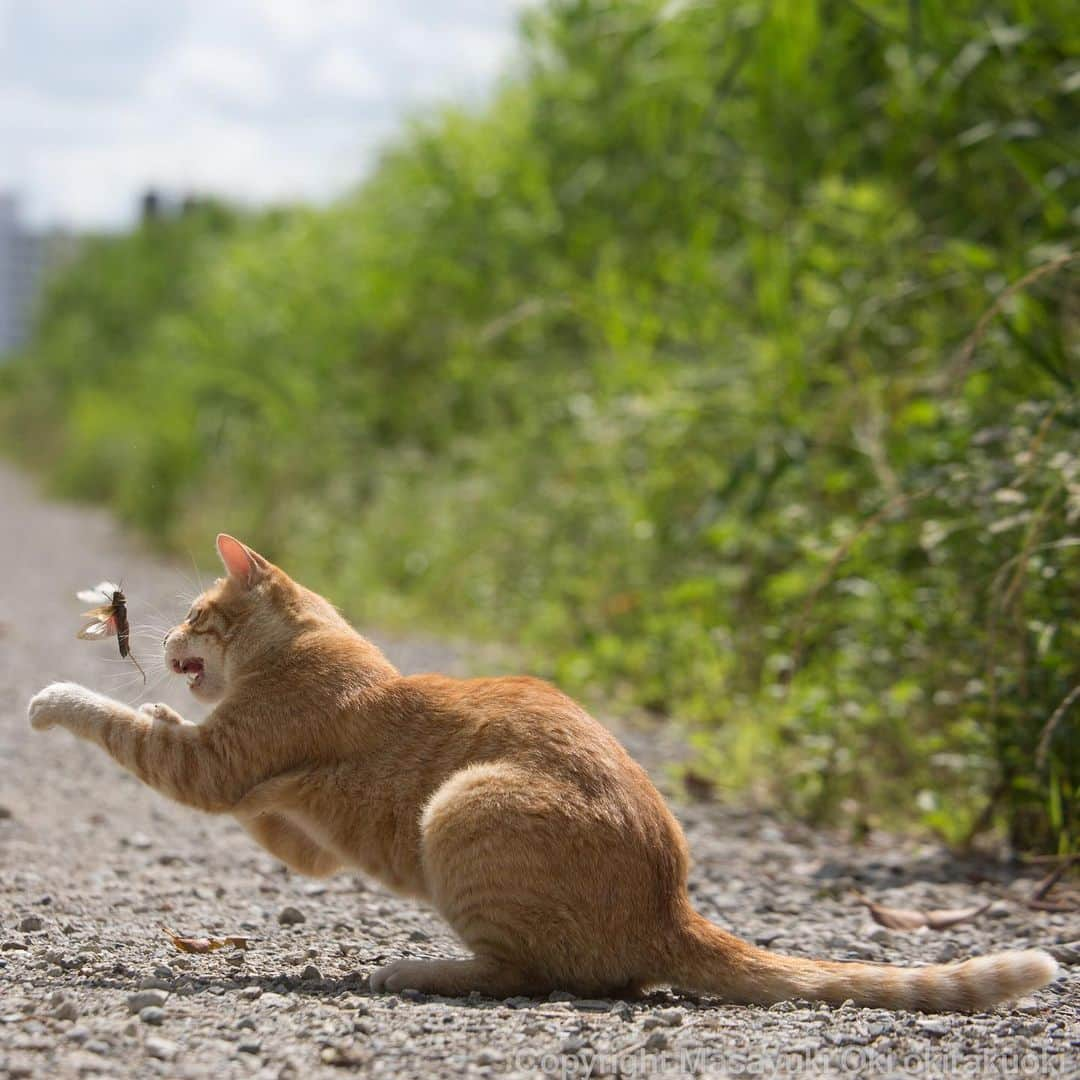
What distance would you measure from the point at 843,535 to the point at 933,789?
96 cm

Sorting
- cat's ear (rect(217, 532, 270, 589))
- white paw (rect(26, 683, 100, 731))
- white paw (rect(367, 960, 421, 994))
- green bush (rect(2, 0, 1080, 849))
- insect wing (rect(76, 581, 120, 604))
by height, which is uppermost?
green bush (rect(2, 0, 1080, 849))

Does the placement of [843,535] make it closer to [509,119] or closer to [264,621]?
[264,621]

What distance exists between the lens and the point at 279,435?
12.9m

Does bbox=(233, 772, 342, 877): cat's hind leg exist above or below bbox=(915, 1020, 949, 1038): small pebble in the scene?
above

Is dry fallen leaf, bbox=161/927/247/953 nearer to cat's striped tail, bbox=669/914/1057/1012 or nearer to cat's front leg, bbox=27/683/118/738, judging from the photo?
cat's front leg, bbox=27/683/118/738

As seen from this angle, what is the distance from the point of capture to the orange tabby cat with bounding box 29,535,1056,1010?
9.75ft

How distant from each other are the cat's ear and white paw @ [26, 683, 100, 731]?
45 cm

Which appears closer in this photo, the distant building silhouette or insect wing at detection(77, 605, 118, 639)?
insect wing at detection(77, 605, 118, 639)

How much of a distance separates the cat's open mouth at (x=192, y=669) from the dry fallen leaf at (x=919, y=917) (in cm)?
203

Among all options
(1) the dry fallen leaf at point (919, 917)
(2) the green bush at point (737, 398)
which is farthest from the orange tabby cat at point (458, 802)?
(2) the green bush at point (737, 398)

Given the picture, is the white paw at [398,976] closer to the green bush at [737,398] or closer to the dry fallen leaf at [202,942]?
the dry fallen leaf at [202,942]

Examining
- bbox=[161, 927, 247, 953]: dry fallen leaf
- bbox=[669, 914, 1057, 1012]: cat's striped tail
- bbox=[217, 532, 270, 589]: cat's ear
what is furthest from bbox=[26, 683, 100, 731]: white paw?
bbox=[669, 914, 1057, 1012]: cat's striped tail

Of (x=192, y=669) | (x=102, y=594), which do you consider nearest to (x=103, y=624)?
(x=102, y=594)

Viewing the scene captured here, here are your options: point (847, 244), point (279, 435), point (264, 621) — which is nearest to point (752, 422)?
point (847, 244)
